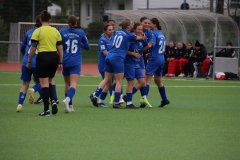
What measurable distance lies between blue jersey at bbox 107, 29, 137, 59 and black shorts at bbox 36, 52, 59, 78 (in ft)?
6.89

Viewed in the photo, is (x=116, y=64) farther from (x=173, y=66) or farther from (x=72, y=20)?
(x=173, y=66)

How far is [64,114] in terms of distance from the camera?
13.4 m

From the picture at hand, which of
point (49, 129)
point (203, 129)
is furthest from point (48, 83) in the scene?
point (203, 129)

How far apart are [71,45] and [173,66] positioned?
14.3 metres

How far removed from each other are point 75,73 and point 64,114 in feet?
3.18

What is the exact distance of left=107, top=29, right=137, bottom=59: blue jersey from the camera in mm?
14492

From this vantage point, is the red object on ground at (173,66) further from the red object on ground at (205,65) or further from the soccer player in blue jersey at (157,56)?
the soccer player in blue jersey at (157,56)

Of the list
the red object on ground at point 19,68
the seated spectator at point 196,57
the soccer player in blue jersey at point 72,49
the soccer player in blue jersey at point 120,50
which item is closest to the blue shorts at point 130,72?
the soccer player in blue jersey at point 120,50

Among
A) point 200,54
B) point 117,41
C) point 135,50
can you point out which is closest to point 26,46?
point 117,41

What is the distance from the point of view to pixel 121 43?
14.5 meters

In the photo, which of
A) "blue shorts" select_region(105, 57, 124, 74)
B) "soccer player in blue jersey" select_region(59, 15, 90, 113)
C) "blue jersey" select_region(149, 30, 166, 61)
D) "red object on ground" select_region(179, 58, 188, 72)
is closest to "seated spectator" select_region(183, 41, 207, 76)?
"red object on ground" select_region(179, 58, 188, 72)

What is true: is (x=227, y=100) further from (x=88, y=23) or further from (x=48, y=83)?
(x=88, y=23)

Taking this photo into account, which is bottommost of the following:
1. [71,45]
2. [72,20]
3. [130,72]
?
[130,72]

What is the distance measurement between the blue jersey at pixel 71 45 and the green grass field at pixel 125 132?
1059 mm
